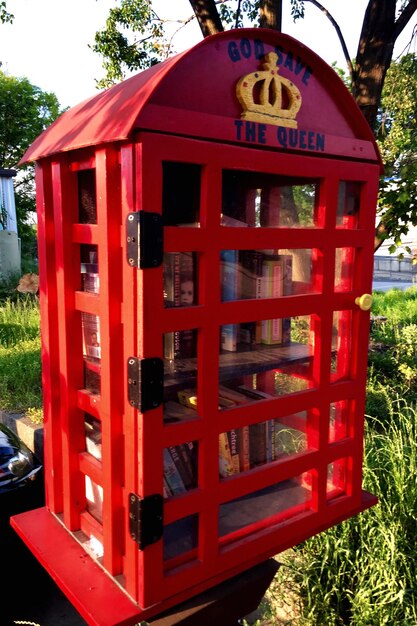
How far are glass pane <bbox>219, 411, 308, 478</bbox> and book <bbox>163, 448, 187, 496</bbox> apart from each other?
173 millimetres

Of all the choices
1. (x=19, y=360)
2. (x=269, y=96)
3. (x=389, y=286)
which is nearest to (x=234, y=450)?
(x=269, y=96)

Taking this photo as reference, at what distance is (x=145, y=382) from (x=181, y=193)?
65 centimetres

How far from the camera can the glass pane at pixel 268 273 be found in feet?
5.78

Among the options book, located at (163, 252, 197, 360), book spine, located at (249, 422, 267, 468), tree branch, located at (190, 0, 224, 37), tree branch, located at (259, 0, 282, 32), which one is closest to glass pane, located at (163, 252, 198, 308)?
book, located at (163, 252, 197, 360)

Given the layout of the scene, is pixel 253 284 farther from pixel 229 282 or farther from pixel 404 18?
pixel 404 18

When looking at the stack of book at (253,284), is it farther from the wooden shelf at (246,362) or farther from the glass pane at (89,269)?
the glass pane at (89,269)

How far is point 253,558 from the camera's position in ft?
5.48

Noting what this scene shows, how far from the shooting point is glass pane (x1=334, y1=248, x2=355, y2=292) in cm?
186

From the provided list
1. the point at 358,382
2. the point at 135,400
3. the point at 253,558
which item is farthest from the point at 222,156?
the point at 253,558

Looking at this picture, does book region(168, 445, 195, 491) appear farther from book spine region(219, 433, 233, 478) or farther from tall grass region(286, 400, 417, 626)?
tall grass region(286, 400, 417, 626)

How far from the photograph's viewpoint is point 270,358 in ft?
5.97

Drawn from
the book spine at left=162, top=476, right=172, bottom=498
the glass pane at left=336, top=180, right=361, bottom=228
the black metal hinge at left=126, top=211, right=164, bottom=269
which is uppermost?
the glass pane at left=336, top=180, right=361, bottom=228

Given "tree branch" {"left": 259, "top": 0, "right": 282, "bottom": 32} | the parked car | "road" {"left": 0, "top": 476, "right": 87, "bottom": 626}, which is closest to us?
"road" {"left": 0, "top": 476, "right": 87, "bottom": 626}

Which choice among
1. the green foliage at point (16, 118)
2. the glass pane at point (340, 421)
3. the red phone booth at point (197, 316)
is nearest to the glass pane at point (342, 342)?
the red phone booth at point (197, 316)
